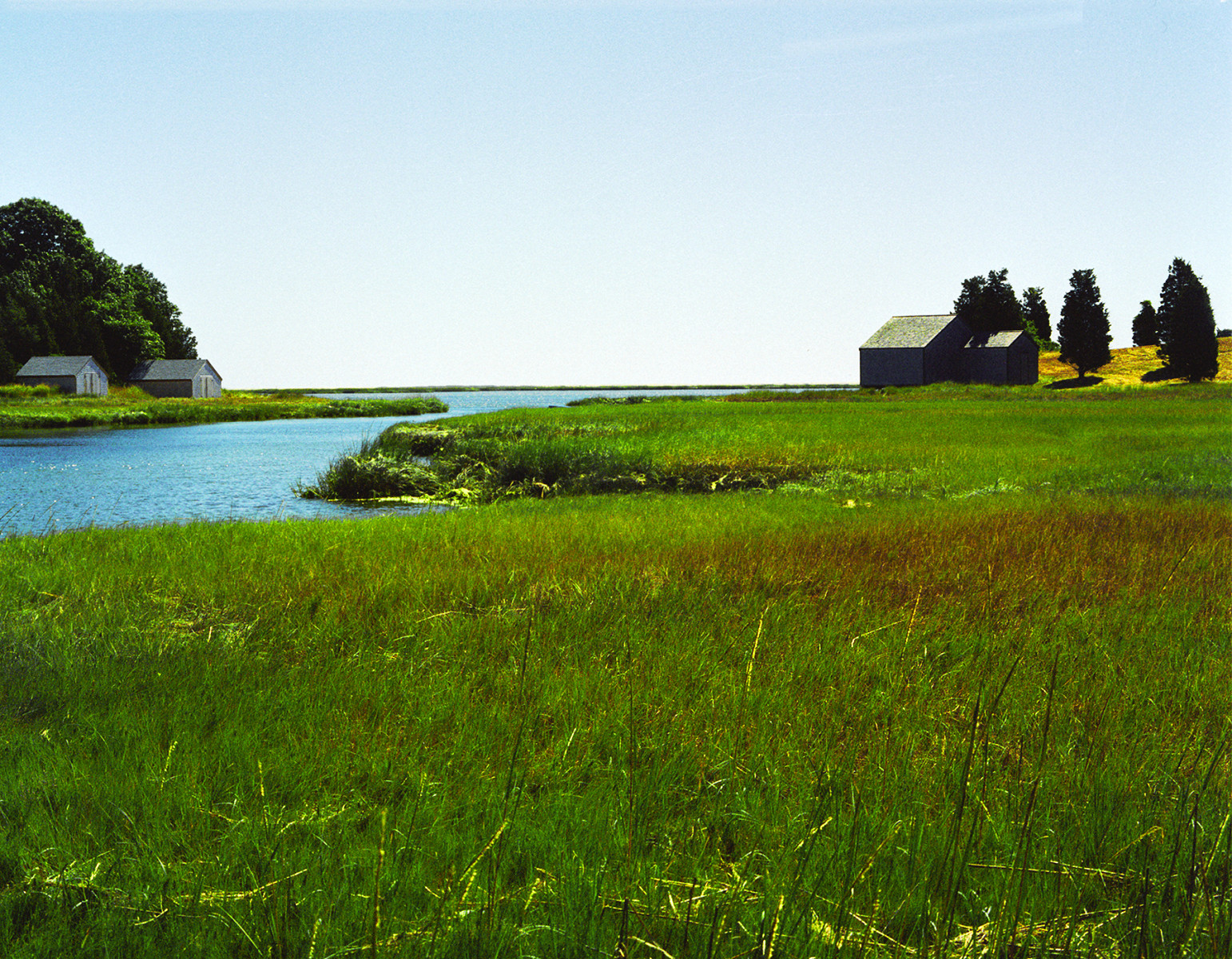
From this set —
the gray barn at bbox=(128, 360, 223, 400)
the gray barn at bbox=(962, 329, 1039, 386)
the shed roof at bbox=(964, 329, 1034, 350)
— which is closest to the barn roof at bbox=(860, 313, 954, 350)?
the shed roof at bbox=(964, 329, 1034, 350)

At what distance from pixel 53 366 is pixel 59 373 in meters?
1.28

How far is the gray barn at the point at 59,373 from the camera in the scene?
268 feet

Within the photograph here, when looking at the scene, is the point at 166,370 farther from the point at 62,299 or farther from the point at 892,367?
the point at 892,367

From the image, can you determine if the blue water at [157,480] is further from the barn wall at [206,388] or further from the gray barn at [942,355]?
the gray barn at [942,355]

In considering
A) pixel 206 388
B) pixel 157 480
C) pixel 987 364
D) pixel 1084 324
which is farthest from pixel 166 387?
pixel 1084 324

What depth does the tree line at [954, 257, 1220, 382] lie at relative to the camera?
237 feet

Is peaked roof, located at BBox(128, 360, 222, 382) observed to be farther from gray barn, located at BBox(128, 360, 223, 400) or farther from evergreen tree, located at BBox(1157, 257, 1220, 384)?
evergreen tree, located at BBox(1157, 257, 1220, 384)

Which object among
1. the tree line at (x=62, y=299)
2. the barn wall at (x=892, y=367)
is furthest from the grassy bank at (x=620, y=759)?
the tree line at (x=62, y=299)

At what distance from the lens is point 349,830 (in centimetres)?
334

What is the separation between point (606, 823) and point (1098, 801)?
2.09 m

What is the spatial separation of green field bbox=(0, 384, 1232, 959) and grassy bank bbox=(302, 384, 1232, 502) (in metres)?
7.02

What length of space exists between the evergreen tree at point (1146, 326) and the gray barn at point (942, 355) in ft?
111

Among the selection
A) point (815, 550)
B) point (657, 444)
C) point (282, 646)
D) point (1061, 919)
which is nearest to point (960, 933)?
point (1061, 919)

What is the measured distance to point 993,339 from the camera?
78.8 metres
